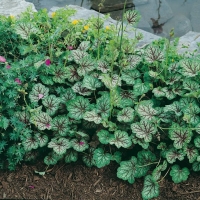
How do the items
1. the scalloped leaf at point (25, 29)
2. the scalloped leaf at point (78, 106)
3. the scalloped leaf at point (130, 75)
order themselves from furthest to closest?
the scalloped leaf at point (25, 29) < the scalloped leaf at point (130, 75) < the scalloped leaf at point (78, 106)

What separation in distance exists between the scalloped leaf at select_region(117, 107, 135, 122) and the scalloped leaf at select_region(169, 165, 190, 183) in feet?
1.54

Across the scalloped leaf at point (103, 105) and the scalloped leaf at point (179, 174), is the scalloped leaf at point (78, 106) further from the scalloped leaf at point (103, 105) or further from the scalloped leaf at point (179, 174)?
Result: the scalloped leaf at point (179, 174)

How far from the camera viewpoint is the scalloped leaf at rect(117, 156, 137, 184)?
3199mm

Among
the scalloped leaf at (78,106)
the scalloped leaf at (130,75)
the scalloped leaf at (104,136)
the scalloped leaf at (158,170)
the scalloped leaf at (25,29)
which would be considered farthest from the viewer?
the scalloped leaf at (25,29)

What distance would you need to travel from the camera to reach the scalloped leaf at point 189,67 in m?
3.32

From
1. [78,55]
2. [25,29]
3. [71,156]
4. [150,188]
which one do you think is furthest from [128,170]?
[25,29]

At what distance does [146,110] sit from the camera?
3.24 m

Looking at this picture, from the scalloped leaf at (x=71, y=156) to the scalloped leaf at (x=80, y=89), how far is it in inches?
17.3

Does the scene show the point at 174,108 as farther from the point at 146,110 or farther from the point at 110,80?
the point at 110,80

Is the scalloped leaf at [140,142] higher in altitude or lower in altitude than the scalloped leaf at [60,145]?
higher

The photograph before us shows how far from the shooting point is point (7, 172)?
339cm

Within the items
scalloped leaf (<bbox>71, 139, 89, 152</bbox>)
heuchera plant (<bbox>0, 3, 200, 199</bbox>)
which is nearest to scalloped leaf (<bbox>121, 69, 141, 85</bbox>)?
heuchera plant (<bbox>0, 3, 200, 199</bbox>)

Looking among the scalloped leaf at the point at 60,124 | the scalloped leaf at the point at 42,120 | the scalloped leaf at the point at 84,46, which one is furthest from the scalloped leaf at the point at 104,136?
the scalloped leaf at the point at 84,46

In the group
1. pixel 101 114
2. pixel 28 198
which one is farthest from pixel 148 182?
pixel 28 198
